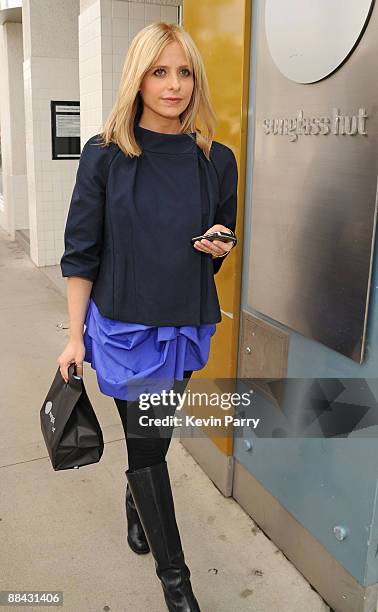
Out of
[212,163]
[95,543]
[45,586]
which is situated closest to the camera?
[212,163]

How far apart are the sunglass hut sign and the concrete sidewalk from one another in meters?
1.51

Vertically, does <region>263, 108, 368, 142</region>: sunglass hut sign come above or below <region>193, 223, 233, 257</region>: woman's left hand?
above

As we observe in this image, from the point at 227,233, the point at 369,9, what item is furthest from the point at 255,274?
the point at 369,9

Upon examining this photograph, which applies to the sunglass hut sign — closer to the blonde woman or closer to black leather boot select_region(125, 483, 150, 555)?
the blonde woman

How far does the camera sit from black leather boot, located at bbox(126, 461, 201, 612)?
1909mm

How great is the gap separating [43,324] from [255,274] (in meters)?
3.08

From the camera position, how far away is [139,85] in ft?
5.46

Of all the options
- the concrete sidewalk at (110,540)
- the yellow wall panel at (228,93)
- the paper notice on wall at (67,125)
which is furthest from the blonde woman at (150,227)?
the paper notice on wall at (67,125)

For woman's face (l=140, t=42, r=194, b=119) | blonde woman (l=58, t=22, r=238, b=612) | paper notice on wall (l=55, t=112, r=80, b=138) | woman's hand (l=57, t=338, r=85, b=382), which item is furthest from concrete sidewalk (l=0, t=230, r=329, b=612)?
paper notice on wall (l=55, t=112, r=80, b=138)

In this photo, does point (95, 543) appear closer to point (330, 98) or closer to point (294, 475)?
point (294, 475)

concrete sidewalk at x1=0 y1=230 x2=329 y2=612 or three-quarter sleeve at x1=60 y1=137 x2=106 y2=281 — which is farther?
concrete sidewalk at x1=0 y1=230 x2=329 y2=612

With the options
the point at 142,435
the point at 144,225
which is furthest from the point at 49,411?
the point at 144,225

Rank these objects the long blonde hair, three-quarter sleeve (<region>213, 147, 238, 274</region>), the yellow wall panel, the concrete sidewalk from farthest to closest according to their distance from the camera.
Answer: the yellow wall panel, the concrete sidewalk, three-quarter sleeve (<region>213, 147, 238, 274</region>), the long blonde hair

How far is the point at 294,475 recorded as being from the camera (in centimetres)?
214
